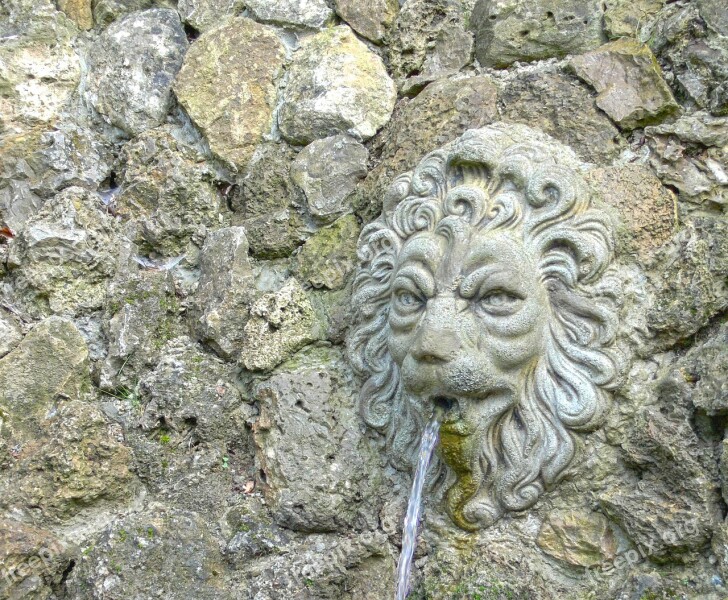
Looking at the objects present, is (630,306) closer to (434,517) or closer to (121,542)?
(434,517)

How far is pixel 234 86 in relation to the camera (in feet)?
8.20

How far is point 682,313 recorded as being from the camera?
1811mm

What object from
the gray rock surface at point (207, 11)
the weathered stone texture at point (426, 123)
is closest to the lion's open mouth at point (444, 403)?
the weathered stone texture at point (426, 123)

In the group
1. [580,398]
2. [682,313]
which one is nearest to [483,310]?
[580,398]

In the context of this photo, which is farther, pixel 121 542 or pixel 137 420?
pixel 137 420

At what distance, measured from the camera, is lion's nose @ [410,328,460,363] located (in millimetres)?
1779

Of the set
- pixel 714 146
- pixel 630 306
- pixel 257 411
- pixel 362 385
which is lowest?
pixel 257 411

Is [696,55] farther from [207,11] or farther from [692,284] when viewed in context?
[207,11]

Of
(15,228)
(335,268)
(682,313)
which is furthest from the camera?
(15,228)

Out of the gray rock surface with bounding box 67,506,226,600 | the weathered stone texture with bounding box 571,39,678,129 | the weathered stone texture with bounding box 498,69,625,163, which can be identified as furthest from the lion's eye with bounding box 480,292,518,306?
the gray rock surface with bounding box 67,506,226,600

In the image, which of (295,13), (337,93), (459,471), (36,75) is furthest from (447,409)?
(36,75)

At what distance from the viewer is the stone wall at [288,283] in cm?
182

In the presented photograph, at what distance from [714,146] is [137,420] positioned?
5.14 ft

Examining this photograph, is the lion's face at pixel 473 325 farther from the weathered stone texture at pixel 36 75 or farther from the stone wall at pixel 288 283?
the weathered stone texture at pixel 36 75
